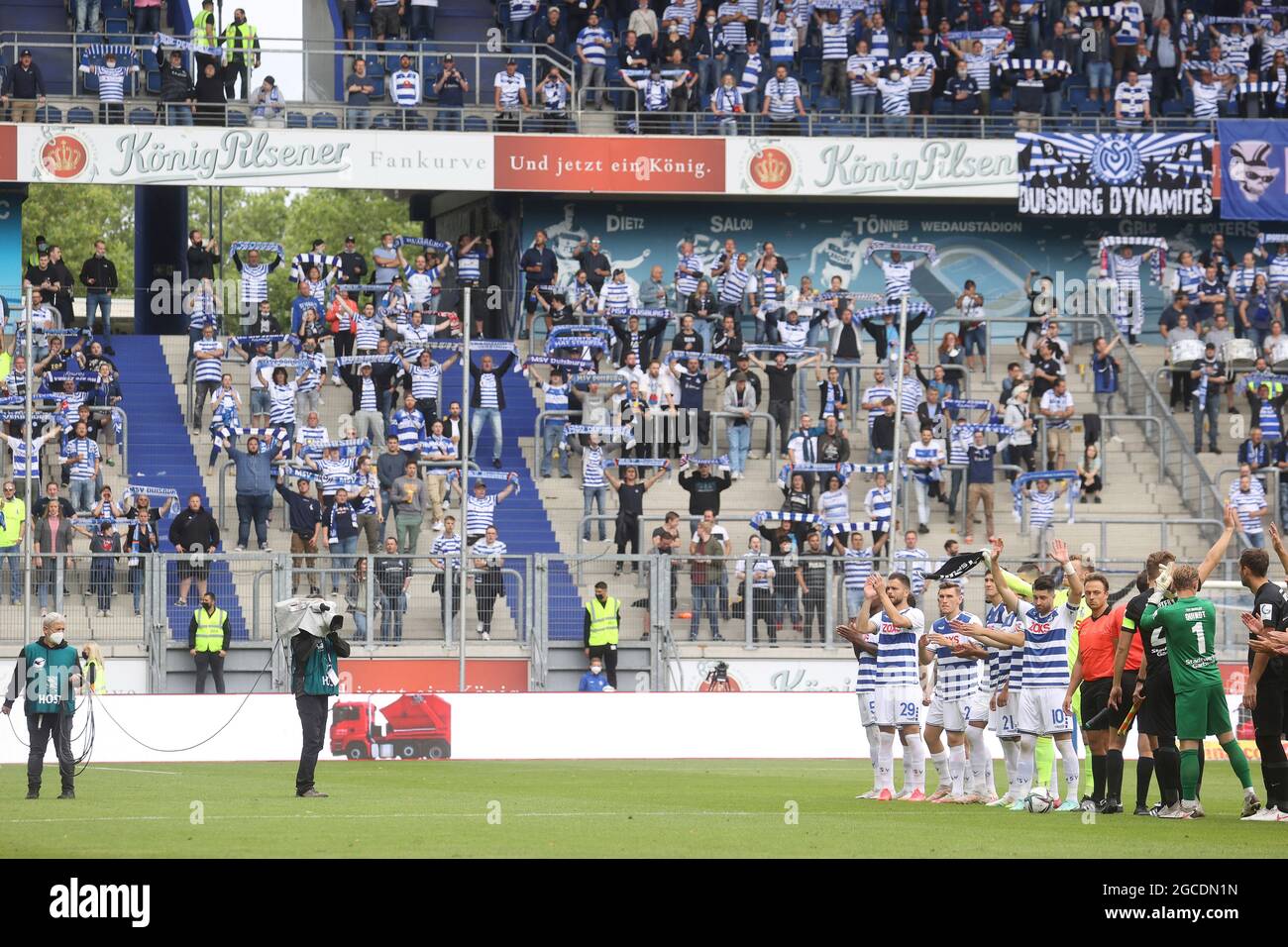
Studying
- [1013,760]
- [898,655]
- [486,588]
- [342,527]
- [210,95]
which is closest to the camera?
[1013,760]

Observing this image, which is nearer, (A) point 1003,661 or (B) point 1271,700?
(B) point 1271,700

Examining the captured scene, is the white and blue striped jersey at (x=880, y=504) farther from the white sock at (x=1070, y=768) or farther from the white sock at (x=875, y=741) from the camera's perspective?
the white sock at (x=1070, y=768)

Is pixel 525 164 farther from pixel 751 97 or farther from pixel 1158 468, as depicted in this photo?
pixel 1158 468

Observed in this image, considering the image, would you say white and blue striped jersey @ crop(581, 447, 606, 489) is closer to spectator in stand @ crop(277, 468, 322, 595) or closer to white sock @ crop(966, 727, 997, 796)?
spectator in stand @ crop(277, 468, 322, 595)

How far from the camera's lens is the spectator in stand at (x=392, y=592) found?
2936 cm

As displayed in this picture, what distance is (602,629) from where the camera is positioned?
29750 millimetres

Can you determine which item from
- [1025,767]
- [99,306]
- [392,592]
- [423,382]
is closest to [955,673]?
[1025,767]

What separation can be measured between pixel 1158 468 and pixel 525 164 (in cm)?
1309

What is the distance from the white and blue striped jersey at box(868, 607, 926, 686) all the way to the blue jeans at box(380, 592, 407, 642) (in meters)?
12.1

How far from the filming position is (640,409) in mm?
35031

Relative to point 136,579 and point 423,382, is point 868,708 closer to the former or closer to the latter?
point 136,579

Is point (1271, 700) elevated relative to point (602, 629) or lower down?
A: elevated

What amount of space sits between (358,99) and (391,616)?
572 inches

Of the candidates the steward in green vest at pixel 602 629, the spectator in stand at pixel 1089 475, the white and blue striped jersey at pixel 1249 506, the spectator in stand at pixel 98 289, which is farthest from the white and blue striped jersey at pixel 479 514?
the white and blue striped jersey at pixel 1249 506
